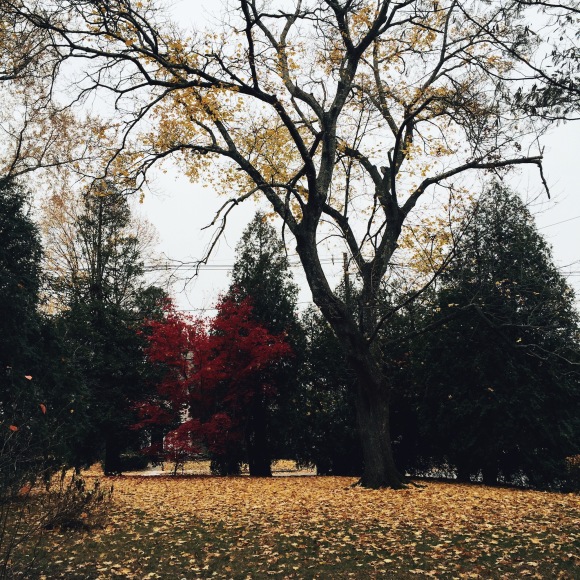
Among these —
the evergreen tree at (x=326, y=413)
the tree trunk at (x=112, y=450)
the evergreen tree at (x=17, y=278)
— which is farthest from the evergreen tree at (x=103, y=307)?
the evergreen tree at (x=326, y=413)

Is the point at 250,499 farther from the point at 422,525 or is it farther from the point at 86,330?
the point at 86,330

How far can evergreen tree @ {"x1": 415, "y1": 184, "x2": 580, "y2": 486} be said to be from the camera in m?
11.7

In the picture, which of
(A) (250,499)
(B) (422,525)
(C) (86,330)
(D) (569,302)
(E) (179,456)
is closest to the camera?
(B) (422,525)

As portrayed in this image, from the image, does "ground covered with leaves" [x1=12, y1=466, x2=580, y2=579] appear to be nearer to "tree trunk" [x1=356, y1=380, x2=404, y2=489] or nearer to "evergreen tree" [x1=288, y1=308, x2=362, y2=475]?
"tree trunk" [x1=356, y1=380, x2=404, y2=489]

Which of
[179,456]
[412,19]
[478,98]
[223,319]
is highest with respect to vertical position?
[412,19]

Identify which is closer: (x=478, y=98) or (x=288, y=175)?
(x=478, y=98)

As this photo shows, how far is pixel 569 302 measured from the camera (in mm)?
11844

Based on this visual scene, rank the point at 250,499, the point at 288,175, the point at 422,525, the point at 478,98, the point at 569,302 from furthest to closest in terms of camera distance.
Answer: the point at 288,175, the point at 569,302, the point at 478,98, the point at 250,499, the point at 422,525

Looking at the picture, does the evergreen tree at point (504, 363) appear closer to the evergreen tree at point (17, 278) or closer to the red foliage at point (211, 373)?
the red foliage at point (211, 373)

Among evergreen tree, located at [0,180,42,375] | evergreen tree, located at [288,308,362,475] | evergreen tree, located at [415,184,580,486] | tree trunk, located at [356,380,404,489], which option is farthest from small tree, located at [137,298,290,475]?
evergreen tree, located at [0,180,42,375]

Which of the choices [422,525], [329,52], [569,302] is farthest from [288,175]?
[422,525]

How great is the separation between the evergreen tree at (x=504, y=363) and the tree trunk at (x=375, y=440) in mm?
2298

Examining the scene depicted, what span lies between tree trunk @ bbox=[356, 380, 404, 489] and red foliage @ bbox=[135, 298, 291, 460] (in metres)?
4.29

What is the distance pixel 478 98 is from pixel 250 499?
8.98m
